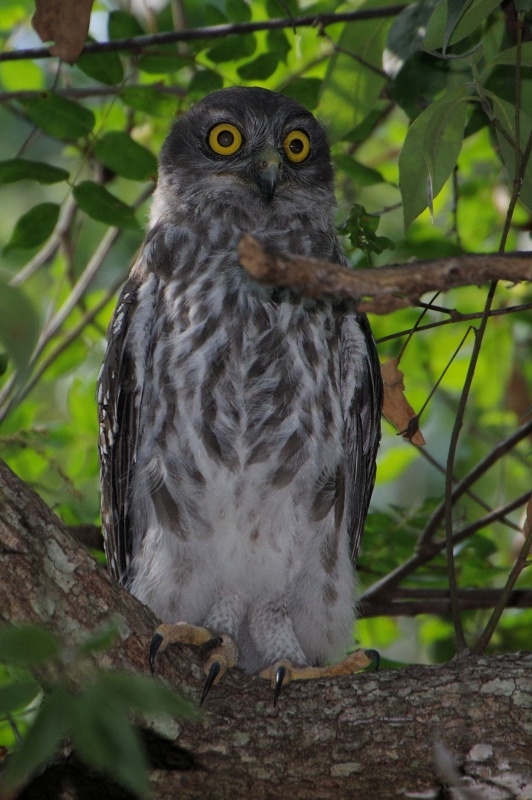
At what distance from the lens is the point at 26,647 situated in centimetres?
121

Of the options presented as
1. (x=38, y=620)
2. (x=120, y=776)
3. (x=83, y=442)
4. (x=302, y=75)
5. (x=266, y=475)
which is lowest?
(x=120, y=776)

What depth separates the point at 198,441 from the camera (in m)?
3.16

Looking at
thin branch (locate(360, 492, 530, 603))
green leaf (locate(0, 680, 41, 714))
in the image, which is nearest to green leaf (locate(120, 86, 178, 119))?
thin branch (locate(360, 492, 530, 603))

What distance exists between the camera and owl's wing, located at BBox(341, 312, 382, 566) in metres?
3.39

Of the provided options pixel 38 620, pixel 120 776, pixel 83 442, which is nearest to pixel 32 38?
pixel 83 442

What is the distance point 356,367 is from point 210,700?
4.49 ft

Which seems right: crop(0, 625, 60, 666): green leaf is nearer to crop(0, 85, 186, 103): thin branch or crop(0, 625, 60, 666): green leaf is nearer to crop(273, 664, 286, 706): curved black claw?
crop(273, 664, 286, 706): curved black claw

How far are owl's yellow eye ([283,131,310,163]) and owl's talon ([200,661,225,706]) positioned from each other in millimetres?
2168

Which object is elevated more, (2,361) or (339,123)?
(339,123)

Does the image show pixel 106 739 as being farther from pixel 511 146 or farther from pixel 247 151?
pixel 247 151

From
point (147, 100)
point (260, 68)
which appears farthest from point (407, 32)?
point (147, 100)

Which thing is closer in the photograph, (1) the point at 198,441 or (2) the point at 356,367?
(1) the point at 198,441

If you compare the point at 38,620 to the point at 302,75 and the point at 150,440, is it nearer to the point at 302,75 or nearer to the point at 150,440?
the point at 150,440

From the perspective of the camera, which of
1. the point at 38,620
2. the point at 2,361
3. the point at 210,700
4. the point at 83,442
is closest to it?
the point at 38,620
